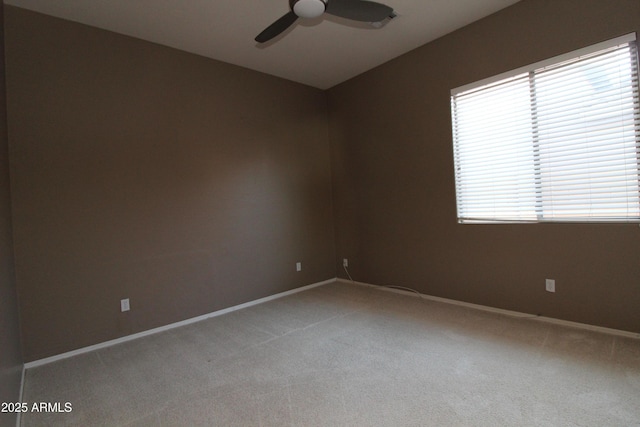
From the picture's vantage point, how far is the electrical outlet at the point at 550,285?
2.73 meters

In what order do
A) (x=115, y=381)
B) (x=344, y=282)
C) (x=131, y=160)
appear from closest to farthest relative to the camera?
(x=115, y=381), (x=131, y=160), (x=344, y=282)

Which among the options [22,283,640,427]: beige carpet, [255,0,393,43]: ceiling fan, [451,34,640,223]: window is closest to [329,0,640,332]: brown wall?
[451,34,640,223]: window

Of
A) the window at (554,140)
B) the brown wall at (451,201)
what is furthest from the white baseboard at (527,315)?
the window at (554,140)

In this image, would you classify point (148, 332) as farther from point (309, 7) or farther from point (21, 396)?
point (309, 7)

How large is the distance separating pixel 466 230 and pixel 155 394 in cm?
308

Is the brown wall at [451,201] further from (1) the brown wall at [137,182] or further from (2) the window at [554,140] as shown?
(1) the brown wall at [137,182]

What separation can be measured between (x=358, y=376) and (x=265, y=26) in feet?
10.2

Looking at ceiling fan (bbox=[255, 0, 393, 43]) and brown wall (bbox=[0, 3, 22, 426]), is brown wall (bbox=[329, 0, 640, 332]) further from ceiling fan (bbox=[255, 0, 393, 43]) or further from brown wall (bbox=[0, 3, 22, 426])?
brown wall (bbox=[0, 3, 22, 426])

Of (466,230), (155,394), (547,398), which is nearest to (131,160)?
(155,394)

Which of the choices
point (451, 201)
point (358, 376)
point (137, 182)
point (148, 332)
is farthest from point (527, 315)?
point (137, 182)

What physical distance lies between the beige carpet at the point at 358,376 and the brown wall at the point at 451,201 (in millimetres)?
299

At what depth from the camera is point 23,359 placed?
241cm

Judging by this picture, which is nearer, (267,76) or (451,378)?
(451,378)

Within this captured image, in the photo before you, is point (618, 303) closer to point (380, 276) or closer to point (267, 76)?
point (380, 276)
